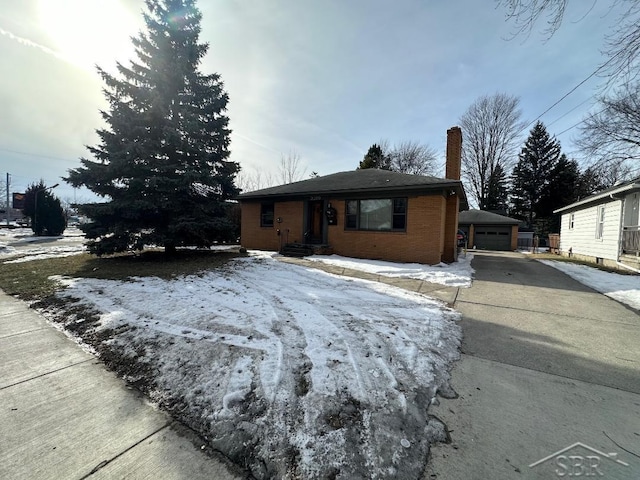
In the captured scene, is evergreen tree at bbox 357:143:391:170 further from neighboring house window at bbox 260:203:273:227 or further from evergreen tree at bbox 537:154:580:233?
evergreen tree at bbox 537:154:580:233

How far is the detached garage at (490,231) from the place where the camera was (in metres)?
23.7

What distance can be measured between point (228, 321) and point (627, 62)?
783 centimetres

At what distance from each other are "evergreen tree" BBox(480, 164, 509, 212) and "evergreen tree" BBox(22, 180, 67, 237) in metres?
44.9

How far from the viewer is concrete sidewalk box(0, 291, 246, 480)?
64.7 inches

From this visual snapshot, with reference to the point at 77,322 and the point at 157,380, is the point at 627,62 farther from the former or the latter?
the point at 77,322

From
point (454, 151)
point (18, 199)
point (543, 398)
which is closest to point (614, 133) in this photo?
point (454, 151)

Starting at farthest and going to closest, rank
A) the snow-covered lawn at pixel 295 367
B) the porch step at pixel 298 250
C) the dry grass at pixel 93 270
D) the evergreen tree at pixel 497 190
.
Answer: the evergreen tree at pixel 497 190
the porch step at pixel 298 250
the dry grass at pixel 93 270
the snow-covered lawn at pixel 295 367

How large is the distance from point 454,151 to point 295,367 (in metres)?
12.6

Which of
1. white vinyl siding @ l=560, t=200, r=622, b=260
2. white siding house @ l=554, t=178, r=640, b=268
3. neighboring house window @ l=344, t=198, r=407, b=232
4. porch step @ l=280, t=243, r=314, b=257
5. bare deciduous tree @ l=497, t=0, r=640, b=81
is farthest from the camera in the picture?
white vinyl siding @ l=560, t=200, r=622, b=260

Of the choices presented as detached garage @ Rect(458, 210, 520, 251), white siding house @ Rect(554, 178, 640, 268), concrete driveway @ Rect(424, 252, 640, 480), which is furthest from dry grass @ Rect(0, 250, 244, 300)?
detached garage @ Rect(458, 210, 520, 251)

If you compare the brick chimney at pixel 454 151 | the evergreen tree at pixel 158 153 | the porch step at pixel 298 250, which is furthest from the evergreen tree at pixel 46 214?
the brick chimney at pixel 454 151

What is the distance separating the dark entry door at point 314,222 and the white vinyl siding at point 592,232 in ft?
40.9

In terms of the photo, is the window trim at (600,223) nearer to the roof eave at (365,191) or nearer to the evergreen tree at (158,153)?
the roof eave at (365,191)

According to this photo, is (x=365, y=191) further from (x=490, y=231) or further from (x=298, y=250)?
(x=490, y=231)
